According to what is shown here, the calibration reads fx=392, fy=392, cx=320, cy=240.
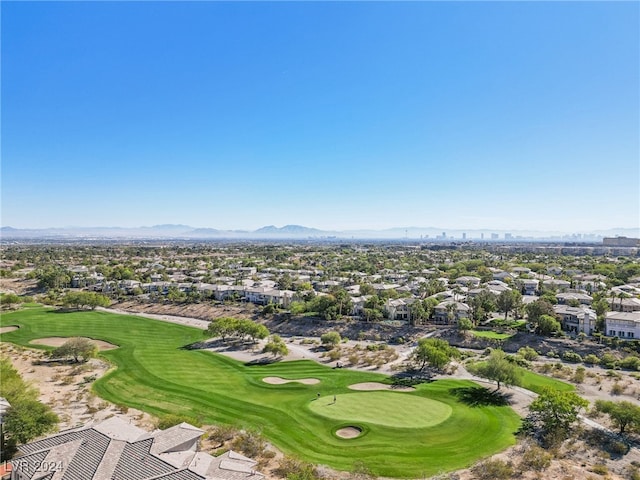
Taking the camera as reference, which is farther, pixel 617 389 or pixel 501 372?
pixel 617 389

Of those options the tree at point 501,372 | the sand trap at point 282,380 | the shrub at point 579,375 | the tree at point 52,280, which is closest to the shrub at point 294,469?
the sand trap at point 282,380

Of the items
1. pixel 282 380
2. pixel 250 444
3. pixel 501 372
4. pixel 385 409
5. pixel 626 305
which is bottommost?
pixel 282 380

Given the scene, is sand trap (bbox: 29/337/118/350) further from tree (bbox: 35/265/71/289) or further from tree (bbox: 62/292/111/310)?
tree (bbox: 35/265/71/289)

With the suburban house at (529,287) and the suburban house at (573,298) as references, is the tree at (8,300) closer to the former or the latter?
the suburban house at (573,298)

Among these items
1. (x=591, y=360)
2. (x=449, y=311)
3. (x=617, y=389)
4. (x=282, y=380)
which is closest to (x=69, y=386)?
(x=282, y=380)

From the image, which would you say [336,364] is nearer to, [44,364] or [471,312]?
[471,312]

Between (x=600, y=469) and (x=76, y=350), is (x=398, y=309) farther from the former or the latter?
(x=76, y=350)

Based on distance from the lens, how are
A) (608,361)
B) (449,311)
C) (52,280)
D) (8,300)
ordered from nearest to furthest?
(608,361) → (449,311) → (8,300) → (52,280)
